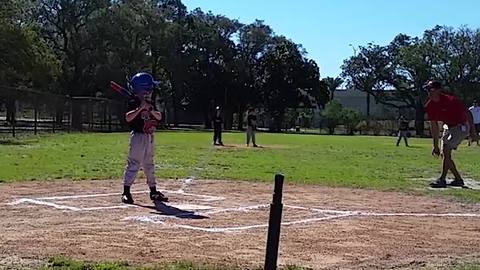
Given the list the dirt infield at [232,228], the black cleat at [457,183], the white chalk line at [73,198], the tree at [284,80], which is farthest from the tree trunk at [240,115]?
the white chalk line at [73,198]

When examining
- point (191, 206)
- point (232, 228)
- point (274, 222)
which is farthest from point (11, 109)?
point (274, 222)

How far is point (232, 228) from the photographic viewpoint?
9.02 metres

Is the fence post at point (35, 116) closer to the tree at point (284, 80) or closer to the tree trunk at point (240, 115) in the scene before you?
the tree trunk at point (240, 115)

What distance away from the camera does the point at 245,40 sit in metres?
92.9

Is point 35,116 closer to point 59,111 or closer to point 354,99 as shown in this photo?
point 59,111

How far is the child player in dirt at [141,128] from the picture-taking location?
11.5 meters

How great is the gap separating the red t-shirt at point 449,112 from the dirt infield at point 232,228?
3.01 m

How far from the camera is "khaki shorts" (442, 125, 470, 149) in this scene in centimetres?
1520

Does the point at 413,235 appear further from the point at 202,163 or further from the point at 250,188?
the point at 202,163

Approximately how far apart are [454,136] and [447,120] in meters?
0.38

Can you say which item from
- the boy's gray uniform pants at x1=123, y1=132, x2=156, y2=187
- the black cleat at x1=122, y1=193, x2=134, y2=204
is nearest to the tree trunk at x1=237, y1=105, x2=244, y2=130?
the boy's gray uniform pants at x1=123, y1=132, x2=156, y2=187

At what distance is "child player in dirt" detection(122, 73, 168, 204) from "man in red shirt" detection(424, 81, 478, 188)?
6.26 meters

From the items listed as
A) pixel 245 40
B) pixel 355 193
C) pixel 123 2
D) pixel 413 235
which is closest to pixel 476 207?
pixel 355 193

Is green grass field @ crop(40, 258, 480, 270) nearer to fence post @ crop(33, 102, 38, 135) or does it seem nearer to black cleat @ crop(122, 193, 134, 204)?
black cleat @ crop(122, 193, 134, 204)
